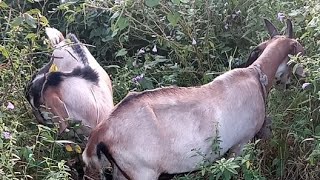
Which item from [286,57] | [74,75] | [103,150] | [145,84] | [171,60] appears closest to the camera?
[103,150]

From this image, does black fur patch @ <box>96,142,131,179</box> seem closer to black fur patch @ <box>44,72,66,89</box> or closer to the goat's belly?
the goat's belly

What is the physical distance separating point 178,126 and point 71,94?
1.08 meters

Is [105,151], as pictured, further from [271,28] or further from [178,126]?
[271,28]

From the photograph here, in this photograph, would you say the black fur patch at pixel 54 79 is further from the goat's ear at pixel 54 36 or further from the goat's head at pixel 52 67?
the goat's ear at pixel 54 36

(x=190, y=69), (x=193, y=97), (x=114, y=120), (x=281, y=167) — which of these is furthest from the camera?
(x=190, y=69)

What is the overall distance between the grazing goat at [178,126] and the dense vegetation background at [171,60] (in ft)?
0.49

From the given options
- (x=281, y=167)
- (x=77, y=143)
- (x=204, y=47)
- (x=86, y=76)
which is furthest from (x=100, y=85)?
(x=281, y=167)

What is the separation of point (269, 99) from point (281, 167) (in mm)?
588

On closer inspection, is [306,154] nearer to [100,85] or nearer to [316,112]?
[316,112]

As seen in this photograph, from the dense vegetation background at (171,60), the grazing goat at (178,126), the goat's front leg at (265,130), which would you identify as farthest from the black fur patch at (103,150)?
the goat's front leg at (265,130)

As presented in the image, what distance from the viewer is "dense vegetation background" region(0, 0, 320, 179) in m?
4.12

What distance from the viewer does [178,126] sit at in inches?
157

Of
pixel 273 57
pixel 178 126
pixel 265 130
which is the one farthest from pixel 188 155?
pixel 273 57

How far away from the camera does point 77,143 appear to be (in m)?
4.54
